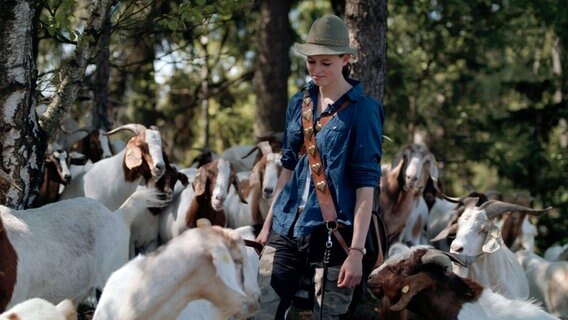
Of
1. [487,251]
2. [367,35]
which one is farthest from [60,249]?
[367,35]

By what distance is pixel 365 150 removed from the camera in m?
6.52

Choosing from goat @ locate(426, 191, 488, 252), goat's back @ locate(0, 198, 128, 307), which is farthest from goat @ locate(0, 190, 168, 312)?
goat @ locate(426, 191, 488, 252)

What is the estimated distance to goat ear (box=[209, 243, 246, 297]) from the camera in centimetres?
582

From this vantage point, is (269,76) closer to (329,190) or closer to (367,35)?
(367,35)

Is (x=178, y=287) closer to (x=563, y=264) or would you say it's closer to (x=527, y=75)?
(x=563, y=264)

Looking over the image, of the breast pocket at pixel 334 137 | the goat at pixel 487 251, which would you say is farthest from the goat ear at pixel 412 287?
the goat at pixel 487 251

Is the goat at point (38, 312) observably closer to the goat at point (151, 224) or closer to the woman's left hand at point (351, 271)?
the woman's left hand at point (351, 271)

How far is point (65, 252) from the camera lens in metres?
8.30

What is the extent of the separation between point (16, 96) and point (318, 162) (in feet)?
10.4

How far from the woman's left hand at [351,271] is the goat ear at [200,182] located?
206 inches

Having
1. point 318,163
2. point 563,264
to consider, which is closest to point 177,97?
point 563,264

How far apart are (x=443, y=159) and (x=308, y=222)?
13991 millimetres

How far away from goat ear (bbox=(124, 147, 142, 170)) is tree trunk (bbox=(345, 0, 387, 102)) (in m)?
2.41

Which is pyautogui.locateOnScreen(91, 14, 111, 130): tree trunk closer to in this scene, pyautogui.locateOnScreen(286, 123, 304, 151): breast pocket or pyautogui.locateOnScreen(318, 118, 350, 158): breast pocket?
pyautogui.locateOnScreen(286, 123, 304, 151): breast pocket
